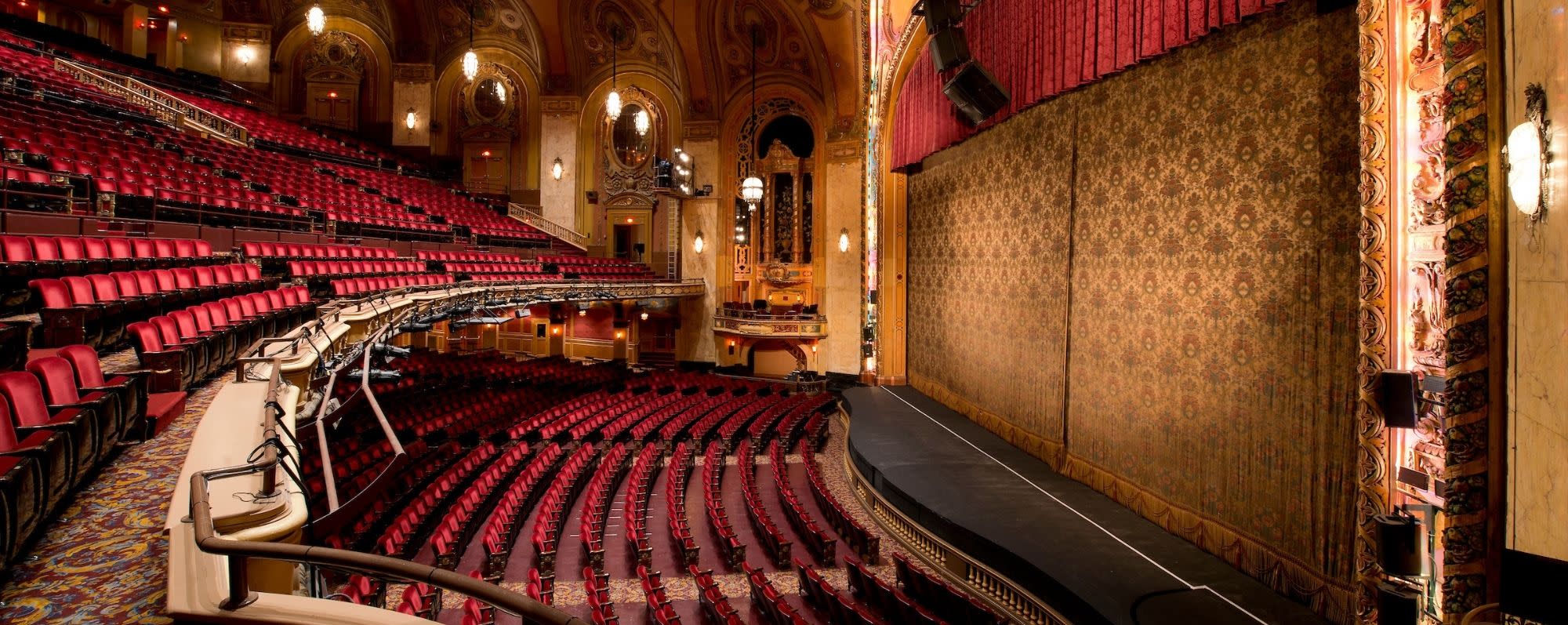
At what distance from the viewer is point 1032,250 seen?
6953 mm

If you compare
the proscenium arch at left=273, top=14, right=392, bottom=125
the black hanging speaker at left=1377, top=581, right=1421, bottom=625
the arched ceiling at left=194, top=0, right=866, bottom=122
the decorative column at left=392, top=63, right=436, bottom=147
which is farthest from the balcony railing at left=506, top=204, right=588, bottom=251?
the black hanging speaker at left=1377, top=581, right=1421, bottom=625

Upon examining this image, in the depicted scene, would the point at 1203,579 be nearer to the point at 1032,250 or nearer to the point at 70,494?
the point at 1032,250

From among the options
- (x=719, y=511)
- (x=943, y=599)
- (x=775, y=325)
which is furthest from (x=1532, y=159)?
(x=775, y=325)

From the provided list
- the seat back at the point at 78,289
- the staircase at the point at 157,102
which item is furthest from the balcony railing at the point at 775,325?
the seat back at the point at 78,289

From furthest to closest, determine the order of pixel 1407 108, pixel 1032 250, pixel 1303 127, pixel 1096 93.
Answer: pixel 1032 250
pixel 1096 93
pixel 1303 127
pixel 1407 108

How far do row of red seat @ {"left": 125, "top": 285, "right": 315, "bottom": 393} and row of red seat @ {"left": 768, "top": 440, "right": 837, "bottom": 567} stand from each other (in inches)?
165

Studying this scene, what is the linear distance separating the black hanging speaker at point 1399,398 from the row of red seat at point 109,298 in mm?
5946

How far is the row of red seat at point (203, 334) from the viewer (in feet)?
10.7

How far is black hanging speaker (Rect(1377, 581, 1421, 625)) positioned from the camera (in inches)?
109

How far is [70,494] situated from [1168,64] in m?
6.20

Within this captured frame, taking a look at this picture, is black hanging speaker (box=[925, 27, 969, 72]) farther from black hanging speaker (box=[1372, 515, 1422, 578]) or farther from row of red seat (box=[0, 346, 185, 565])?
row of red seat (box=[0, 346, 185, 565])

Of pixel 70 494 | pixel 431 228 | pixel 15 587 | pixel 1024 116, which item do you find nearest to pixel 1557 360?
pixel 15 587

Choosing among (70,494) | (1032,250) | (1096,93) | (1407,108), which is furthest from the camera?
(1032,250)

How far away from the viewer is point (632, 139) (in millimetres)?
15766
